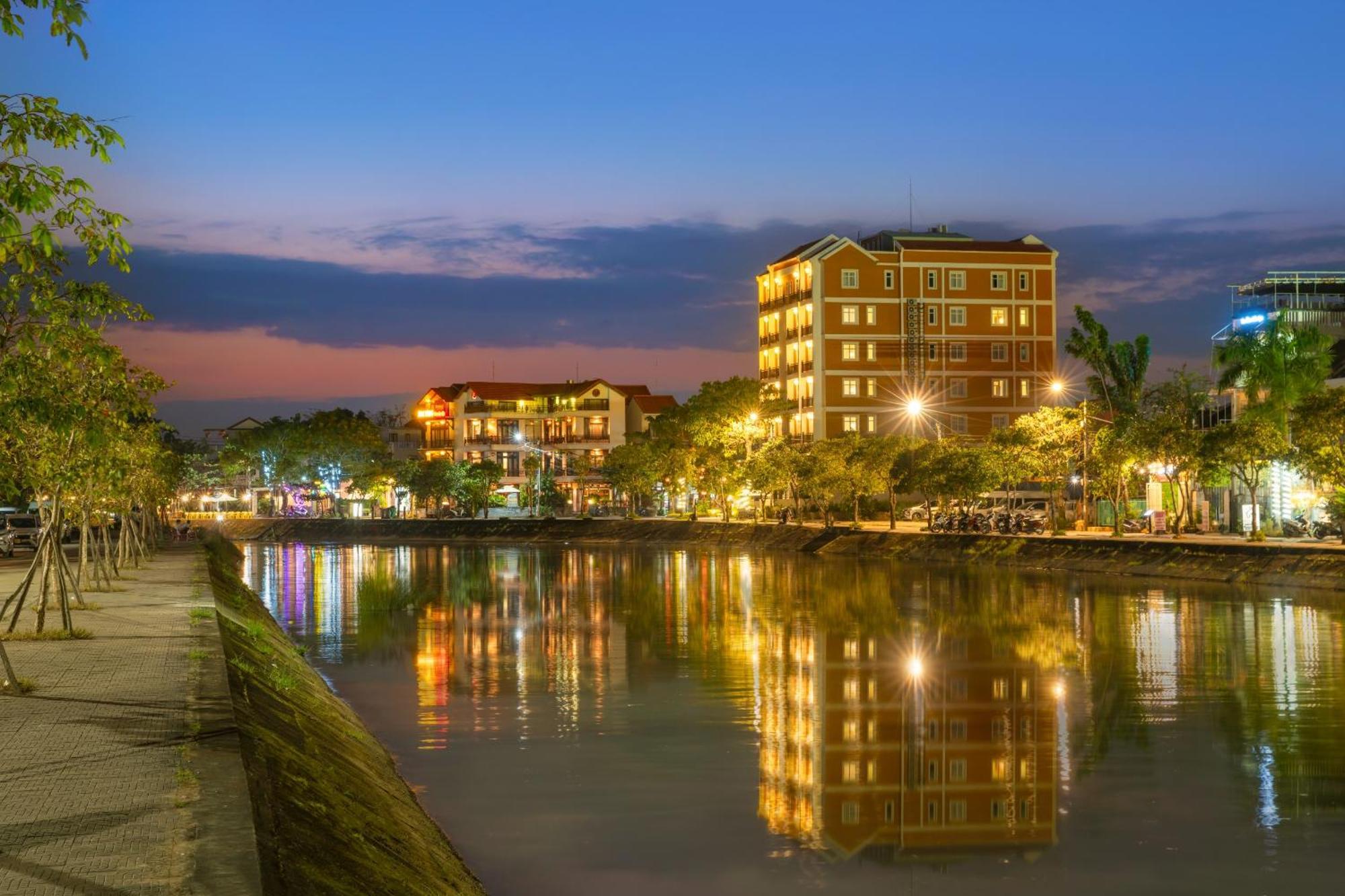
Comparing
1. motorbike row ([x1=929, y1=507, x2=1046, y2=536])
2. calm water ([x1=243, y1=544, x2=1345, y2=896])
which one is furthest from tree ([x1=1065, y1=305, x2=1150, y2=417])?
calm water ([x1=243, y1=544, x2=1345, y2=896])

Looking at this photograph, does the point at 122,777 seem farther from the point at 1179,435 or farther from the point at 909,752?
the point at 1179,435

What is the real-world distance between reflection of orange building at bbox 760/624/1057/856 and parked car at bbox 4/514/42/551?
56305 millimetres

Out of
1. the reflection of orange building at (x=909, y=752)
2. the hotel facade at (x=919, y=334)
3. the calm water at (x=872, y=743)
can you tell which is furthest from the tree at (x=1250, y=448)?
the hotel facade at (x=919, y=334)

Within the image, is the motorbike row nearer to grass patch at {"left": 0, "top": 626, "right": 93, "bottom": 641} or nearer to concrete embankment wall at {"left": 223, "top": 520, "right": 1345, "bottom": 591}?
concrete embankment wall at {"left": 223, "top": 520, "right": 1345, "bottom": 591}

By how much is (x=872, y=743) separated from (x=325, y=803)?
10268 millimetres

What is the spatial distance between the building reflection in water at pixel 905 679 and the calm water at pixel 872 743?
0.31 ft

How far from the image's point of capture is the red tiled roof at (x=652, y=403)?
182375mm

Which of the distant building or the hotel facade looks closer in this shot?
the hotel facade

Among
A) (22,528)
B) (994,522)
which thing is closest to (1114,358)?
(994,522)

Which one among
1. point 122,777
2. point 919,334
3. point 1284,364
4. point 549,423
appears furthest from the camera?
point 549,423

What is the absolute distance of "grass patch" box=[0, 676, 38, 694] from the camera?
20.3 metres

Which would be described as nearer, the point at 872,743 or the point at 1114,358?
the point at 872,743

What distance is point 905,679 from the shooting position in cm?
3106

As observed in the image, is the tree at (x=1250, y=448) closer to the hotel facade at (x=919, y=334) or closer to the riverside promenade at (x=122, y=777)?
the riverside promenade at (x=122, y=777)
